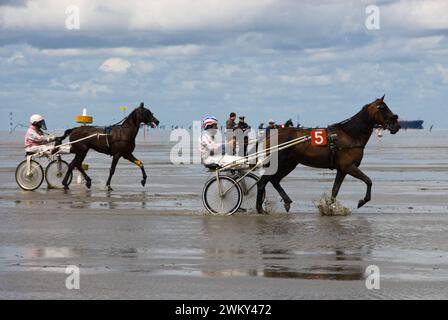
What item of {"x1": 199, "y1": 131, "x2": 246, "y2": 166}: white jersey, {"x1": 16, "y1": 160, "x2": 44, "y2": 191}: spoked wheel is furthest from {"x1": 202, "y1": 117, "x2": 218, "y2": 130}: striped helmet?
{"x1": 16, "y1": 160, "x2": 44, "y2": 191}: spoked wheel

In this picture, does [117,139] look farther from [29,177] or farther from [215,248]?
[215,248]

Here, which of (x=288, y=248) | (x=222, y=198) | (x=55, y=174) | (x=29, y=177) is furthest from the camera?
(x=55, y=174)

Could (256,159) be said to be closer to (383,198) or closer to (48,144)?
(383,198)

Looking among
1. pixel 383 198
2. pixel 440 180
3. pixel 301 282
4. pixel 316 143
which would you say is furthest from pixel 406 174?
pixel 301 282

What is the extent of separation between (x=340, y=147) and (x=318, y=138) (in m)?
0.46

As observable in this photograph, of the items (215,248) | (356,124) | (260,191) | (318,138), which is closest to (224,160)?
(260,191)

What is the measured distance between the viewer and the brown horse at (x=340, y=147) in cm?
1855

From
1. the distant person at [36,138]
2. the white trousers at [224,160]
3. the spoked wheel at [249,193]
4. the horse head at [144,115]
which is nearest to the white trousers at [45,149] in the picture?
the distant person at [36,138]

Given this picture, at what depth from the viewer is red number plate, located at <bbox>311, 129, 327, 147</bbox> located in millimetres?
18484

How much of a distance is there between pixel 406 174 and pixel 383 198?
11.0 m

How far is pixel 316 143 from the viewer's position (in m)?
18.5

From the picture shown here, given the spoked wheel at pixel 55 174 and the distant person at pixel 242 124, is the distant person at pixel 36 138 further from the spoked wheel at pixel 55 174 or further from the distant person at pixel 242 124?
the distant person at pixel 242 124

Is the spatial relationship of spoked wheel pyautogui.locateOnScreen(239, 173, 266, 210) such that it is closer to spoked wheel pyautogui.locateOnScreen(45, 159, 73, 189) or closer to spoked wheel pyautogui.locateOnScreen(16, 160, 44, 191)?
spoked wheel pyautogui.locateOnScreen(16, 160, 44, 191)

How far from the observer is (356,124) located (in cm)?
1869
